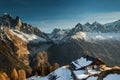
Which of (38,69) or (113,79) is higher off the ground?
(113,79)

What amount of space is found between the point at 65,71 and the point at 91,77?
32.7 metres

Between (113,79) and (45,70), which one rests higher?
(113,79)

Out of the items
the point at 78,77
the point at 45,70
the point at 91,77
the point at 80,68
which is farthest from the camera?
the point at 45,70

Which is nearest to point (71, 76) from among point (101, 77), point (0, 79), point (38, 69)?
point (101, 77)

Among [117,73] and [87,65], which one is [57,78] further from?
[117,73]

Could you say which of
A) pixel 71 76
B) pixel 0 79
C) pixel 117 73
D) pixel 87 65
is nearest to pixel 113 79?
pixel 117 73

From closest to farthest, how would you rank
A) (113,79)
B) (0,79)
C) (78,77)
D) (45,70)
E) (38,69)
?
(113,79) < (78,77) < (0,79) < (45,70) < (38,69)

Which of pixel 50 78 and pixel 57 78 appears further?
pixel 50 78

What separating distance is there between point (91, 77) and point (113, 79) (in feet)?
53.9

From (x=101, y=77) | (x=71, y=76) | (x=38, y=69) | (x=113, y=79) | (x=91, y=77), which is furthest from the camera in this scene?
(x=38, y=69)

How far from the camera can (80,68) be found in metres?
132

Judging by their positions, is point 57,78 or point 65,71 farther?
point 65,71

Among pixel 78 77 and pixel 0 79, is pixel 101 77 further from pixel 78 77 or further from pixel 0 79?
pixel 0 79

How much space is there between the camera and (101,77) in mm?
95438
